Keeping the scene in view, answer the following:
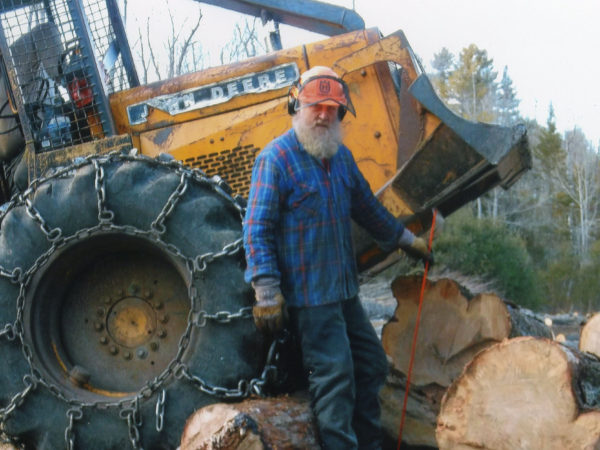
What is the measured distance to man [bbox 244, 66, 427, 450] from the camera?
3.31 meters

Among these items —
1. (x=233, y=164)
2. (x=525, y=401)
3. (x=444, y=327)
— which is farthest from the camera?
(x=233, y=164)

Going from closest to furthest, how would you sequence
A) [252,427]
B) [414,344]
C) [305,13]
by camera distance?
[252,427] < [414,344] < [305,13]

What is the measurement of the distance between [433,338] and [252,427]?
1811 mm

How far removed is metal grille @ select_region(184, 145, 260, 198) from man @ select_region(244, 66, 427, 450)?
1.07 meters

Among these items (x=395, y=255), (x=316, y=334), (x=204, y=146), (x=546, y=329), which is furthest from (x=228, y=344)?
(x=546, y=329)

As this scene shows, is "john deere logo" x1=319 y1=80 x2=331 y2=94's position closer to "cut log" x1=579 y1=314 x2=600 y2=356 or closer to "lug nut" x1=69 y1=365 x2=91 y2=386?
"lug nut" x1=69 y1=365 x2=91 y2=386

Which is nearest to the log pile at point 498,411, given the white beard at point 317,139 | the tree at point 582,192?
the white beard at point 317,139

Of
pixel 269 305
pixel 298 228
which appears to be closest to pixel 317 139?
pixel 298 228

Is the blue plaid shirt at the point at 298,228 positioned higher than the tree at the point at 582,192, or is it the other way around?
the blue plaid shirt at the point at 298,228

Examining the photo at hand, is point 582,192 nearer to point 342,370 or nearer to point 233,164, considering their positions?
→ point 233,164

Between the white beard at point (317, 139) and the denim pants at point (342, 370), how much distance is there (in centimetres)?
71

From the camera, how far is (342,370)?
333cm

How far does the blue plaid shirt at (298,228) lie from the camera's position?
337 cm

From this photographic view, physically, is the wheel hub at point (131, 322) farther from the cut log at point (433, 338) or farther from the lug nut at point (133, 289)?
the cut log at point (433, 338)
